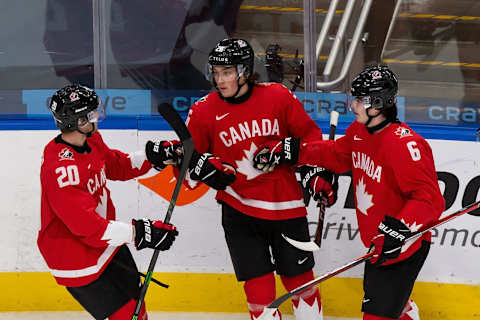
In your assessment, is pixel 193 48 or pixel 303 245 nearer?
pixel 303 245

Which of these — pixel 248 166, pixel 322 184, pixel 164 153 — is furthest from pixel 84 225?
pixel 322 184

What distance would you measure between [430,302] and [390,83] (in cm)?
140

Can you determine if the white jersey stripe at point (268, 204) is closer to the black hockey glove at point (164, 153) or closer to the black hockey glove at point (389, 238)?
the black hockey glove at point (164, 153)

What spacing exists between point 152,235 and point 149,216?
3.45ft

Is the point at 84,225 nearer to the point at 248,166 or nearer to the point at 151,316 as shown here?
the point at 248,166

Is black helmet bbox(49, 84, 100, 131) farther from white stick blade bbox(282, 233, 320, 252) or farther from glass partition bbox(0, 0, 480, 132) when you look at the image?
glass partition bbox(0, 0, 480, 132)

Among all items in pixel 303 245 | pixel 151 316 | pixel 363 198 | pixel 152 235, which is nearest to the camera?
pixel 152 235

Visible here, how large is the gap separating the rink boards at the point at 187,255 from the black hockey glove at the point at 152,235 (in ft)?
3.26

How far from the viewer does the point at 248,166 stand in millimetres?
2527

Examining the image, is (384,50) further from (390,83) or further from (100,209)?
(100,209)

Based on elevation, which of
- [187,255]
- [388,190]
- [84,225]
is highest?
[388,190]

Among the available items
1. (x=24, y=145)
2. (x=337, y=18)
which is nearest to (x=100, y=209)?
(x=24, y=145)

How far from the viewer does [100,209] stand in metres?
2.32

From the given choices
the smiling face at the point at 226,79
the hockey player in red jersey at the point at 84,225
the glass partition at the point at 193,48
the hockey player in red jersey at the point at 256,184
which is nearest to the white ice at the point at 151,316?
the hockey player in red jersey at the point at 256,184
